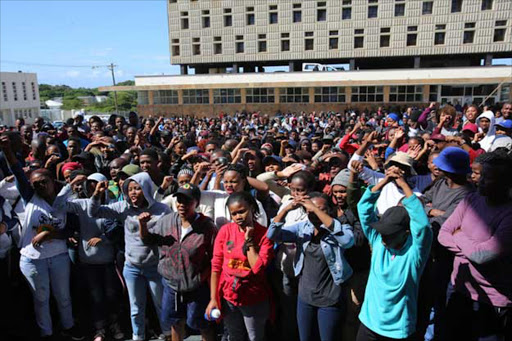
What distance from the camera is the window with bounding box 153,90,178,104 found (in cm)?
3888

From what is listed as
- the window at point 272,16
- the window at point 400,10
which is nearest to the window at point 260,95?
the window at point 272,16

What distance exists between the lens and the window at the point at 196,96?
38094 mm

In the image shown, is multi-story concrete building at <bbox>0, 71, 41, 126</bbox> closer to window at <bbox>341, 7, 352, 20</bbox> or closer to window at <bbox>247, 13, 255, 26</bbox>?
window at <bbox>247, 13, 255, 26</bbox>

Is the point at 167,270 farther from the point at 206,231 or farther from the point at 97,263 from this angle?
the point at 97,263

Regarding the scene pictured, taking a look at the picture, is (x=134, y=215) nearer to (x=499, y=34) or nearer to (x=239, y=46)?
(x=239, y=46)

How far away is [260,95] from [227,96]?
132 inches

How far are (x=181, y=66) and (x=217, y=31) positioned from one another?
5711mm

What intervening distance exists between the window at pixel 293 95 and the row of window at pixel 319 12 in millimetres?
8019

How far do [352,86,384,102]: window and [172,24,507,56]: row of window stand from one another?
5.89m

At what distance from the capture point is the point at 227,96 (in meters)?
37.5

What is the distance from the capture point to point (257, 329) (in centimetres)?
310

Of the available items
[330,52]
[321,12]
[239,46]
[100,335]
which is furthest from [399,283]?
[239,46]

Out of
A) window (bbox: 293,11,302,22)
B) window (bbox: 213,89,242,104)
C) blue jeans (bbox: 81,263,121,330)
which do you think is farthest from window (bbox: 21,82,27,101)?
blue jeans (bbox: 81,263,121,330)

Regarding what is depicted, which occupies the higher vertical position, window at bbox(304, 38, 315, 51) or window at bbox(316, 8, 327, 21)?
window at bbox(316, 8, 327, 21)
